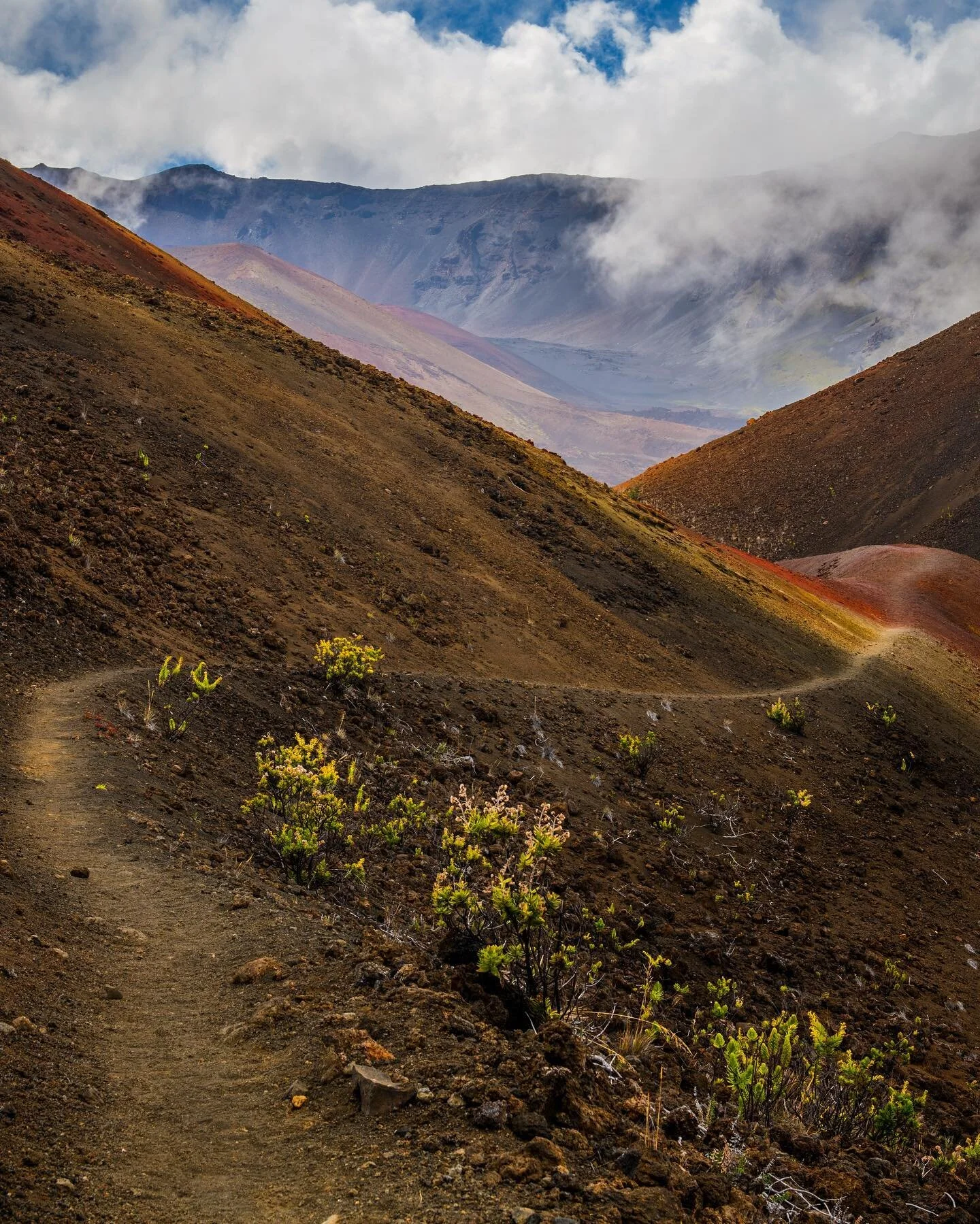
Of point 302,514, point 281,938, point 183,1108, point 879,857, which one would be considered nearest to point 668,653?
point 879,857

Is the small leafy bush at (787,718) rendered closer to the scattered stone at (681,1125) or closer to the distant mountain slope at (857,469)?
the scattered stone at (681,1125)

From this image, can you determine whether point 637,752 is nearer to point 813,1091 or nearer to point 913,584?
point 813,1091

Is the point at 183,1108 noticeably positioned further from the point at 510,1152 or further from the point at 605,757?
the point at 605,757

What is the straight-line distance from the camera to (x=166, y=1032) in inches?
164

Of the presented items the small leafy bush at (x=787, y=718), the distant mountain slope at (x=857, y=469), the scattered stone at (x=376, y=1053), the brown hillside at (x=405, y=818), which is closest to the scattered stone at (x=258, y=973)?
the brown hillside at (x=405, y=818)

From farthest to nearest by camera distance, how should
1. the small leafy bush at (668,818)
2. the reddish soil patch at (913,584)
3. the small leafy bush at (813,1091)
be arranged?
the reddish soil patch at (913,584), the small leafy bush at (668,818), the small leafy bush at (813,1091)

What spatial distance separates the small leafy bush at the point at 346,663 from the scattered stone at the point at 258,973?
647cm

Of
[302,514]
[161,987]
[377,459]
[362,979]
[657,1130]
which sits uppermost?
[377,459]

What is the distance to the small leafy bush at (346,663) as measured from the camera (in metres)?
11.2

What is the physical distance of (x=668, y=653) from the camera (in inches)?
760

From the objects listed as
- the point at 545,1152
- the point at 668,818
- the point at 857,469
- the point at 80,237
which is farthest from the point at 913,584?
the point at 545,1152

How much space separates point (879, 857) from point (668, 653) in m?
6.21

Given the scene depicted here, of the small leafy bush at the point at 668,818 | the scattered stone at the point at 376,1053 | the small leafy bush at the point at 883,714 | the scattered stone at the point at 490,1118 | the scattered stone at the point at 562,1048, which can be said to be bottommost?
the small leafy bush at the point at 668,818

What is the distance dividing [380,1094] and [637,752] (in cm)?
1040
